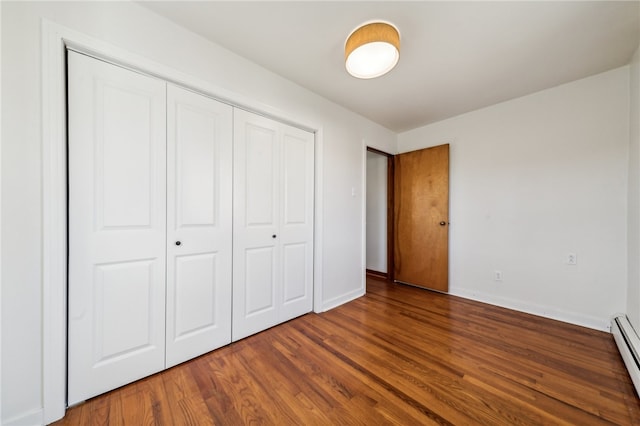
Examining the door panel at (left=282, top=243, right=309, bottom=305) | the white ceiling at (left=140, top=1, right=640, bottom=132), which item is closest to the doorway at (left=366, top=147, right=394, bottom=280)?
the white ceiling at (left=140, top=1, right=640, bottom=132)

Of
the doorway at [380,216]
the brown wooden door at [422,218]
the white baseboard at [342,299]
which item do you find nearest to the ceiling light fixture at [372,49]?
the brown wooden door at [422,218]

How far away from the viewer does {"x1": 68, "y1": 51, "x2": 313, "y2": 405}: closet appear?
4.19ft

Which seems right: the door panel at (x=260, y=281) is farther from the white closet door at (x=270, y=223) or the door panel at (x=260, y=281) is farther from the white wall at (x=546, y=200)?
the white wall at (x=546, y=200)

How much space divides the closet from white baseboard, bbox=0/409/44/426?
0.12 meters

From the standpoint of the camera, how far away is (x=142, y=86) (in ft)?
4.75

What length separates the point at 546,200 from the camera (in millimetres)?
2402

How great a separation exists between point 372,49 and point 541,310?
10.1 ft

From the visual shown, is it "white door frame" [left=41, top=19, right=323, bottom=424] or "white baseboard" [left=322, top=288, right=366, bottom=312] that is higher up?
"white door frame" [left=41, top=19, right=323, bottom=424]

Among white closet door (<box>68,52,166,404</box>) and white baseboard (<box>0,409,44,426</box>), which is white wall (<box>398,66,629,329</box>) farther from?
white baseboard (<box>0,409,44,426</box>)

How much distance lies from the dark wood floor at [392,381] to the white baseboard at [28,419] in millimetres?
100

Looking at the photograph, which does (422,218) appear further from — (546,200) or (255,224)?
(255,224)

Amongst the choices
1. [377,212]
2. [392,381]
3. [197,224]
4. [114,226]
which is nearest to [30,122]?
[114,226]

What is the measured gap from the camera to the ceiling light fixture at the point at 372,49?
143cm

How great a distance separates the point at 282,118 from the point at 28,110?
1.55 m
